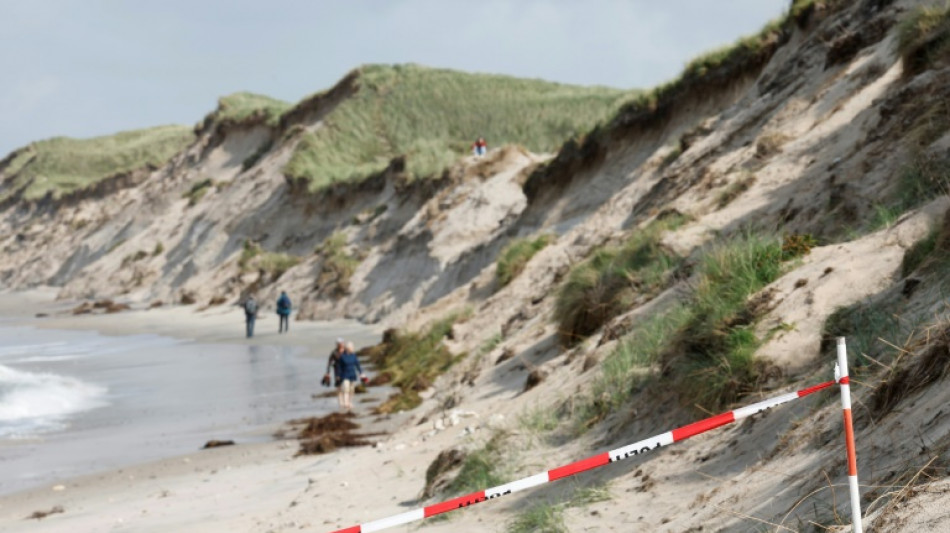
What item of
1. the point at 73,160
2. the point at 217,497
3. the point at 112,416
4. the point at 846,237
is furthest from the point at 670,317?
the point at 73,160

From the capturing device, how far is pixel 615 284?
13.2m

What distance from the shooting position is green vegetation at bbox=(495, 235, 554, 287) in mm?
22766

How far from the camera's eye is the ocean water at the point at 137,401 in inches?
621

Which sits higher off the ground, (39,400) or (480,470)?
(480,470)

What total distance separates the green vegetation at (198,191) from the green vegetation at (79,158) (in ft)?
115

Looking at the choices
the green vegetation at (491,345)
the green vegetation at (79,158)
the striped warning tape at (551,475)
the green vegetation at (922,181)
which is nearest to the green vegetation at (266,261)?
the green vegetation at (491,345)

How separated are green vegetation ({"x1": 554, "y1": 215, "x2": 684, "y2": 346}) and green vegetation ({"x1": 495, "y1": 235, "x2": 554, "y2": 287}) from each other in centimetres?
818

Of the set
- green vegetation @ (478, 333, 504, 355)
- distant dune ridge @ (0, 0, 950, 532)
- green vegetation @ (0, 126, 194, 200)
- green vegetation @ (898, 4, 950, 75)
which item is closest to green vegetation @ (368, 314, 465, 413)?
distant dune ridge @ (0, 0, 950, 532)

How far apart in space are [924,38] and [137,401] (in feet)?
47.6

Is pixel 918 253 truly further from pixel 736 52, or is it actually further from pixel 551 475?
pixel 736 52

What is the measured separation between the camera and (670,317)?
32.2ft

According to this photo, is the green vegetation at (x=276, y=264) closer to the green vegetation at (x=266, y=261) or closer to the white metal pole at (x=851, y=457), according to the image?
the green vegetation at (x=266, y=261)

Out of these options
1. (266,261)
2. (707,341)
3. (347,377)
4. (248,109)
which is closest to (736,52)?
(347,377)

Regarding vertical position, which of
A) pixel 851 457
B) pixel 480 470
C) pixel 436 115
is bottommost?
pixel 480 470
